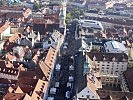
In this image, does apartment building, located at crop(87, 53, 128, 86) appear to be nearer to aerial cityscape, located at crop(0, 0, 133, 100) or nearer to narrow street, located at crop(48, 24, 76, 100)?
aerial cityscape, located at crop(0, 0, 133, 100)

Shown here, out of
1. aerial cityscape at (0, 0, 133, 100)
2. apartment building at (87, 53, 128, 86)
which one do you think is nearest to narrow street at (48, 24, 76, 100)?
aerial cityscape at (0, 0, 133, 100)

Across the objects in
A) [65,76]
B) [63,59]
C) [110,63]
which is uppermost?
[110,63]

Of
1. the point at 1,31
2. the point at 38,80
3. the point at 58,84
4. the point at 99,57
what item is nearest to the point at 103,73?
the point at 99,57

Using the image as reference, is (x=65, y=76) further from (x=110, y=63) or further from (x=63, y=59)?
(x=63, y=59)

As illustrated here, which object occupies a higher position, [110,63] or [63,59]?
[110,63]

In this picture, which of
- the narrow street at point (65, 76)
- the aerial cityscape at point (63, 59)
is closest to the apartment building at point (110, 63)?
the aerial cityscape at point (63, 59)

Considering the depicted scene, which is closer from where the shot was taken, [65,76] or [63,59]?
[65,76]

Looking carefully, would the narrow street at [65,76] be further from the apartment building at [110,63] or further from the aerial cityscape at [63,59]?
the apartment building at [110,63]

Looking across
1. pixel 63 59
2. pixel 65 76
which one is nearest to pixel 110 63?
pixel 65 76

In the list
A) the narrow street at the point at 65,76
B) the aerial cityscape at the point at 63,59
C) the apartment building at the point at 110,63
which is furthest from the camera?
the apartment building at the point at 110,63
